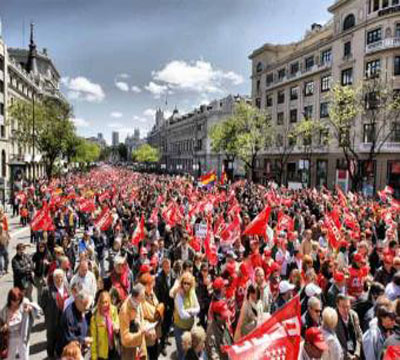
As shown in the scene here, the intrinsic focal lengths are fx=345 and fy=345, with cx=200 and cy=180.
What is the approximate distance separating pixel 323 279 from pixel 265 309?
174cm

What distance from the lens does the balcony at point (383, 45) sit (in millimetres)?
31820

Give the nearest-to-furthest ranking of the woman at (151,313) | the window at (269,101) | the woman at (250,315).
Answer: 1. the woman at (151,313)
2. the woman at (250,315)
3. the window at (269,101)

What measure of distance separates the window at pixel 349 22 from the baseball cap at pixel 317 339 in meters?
40.7

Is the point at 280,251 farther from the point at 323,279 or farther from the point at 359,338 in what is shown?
the point at 359,338

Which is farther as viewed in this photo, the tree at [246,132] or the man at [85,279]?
the tree at [246,132]

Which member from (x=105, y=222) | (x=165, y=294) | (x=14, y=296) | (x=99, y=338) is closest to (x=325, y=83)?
(x=105, y=222)

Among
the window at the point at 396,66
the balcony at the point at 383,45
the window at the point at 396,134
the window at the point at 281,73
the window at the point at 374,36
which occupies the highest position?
the window at the point at 281,73

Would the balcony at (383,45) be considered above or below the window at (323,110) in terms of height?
above

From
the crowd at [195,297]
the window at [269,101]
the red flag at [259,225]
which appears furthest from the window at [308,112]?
the red flag at [259,225]

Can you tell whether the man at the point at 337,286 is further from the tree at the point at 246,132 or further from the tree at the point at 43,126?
the tree at the point at 246,132

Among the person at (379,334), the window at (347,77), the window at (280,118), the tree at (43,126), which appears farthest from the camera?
the window at (280,118)

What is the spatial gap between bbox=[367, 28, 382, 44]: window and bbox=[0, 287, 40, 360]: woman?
126 ft

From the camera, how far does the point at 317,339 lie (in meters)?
3.87

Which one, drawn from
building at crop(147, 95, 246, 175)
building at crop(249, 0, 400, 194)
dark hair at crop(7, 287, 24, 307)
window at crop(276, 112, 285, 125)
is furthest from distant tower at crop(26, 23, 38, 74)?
dark hair at crop(7, 287, 24, 307)
